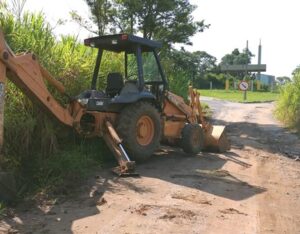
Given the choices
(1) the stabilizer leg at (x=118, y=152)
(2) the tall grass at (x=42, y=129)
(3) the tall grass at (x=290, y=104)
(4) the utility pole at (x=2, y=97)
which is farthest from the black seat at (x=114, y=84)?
(3) the tall grass at (x=290, y=104)

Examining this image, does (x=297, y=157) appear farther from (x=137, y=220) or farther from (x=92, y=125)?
(x=137, y=220)

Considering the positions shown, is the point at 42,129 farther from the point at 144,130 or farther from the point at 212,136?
the point at 212,136

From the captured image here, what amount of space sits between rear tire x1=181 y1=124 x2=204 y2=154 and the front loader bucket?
585mm

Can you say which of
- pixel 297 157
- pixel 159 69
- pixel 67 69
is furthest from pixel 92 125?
pixel 297 157

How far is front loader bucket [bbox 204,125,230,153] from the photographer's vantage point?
11.8m

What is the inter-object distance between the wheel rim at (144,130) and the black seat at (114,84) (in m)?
0.80

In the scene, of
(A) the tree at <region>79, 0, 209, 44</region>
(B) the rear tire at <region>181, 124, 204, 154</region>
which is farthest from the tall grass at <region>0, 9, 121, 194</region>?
(A) the tree at <region>79, 0, 209, 44</region>

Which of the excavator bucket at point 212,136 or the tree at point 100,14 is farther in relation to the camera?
the tree at point 100,14

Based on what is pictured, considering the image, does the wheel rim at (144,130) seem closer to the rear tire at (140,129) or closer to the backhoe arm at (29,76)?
the rear tire at (140,129)

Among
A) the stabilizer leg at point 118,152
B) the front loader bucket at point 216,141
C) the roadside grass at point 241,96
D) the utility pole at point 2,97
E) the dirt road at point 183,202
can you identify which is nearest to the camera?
the dirt road at point 183,202

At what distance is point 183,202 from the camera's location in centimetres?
683

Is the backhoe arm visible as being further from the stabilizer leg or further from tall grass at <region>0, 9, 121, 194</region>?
the stabilizer leg

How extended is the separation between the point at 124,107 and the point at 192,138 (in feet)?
6.84

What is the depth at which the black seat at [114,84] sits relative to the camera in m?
9.96
